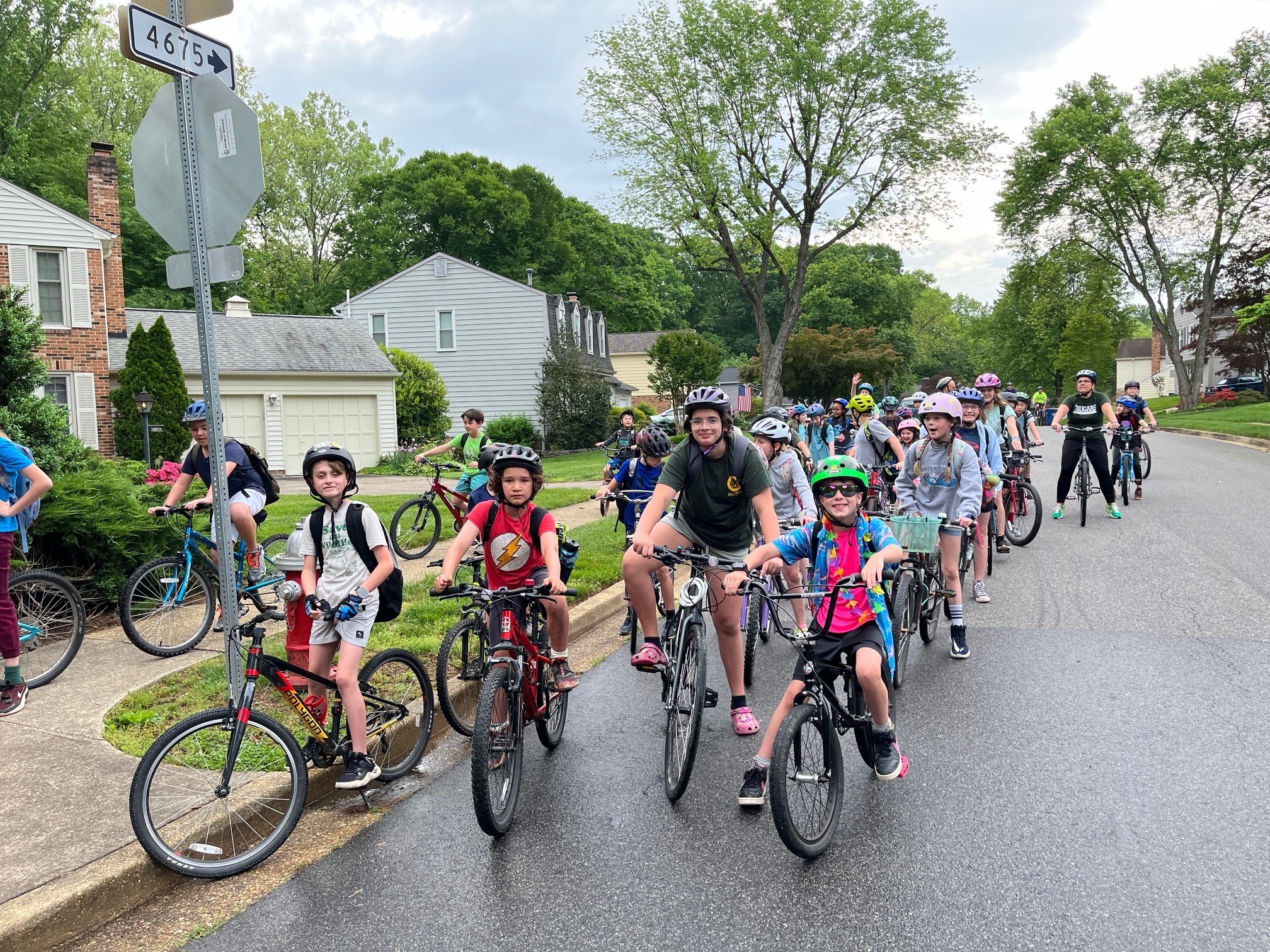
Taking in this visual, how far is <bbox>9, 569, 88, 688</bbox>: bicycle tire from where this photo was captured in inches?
257

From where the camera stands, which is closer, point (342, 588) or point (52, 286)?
point (342, 588)

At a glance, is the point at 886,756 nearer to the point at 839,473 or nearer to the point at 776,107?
the point at 839,473

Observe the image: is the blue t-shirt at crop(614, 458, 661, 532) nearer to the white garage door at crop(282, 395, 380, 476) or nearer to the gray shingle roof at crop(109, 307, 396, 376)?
the white garage door at crop(282, 395, 380, 476)

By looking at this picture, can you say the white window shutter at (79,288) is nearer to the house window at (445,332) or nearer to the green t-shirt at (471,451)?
the house window at (445,332)

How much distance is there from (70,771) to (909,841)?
4.10m

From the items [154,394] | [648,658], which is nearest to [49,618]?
[648,658]

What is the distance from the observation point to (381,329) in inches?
1578

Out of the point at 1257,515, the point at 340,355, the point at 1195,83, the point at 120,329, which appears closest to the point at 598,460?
the point at 340,355

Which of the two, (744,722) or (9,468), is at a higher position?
(9,468)

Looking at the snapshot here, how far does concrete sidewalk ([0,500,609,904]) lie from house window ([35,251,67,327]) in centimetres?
2088

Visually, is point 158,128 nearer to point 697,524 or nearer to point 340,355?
point 697,524

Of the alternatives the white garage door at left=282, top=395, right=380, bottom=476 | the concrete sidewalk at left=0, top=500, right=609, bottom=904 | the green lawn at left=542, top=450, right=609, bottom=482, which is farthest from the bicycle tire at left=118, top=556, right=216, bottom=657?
the white garage door at left=282, top=395, right=380, bottom=476

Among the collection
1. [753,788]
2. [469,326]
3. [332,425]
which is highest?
[469,326]

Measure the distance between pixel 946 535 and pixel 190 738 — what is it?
537 centimetres
